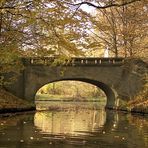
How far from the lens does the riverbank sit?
94.0 ft

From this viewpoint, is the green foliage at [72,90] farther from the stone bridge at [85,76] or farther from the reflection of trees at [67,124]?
the reflection of trees at [67,124]

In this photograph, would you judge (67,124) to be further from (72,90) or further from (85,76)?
(72,90)

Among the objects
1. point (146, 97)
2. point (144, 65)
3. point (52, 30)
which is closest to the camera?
point (52, 30)

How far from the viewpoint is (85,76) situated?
124 feet

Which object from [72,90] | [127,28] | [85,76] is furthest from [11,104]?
[72,90]

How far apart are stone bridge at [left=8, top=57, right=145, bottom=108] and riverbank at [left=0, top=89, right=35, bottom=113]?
188cm

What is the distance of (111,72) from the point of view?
38.2m

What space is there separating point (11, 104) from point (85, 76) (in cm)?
915

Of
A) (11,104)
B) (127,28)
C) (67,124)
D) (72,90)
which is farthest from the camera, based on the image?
(72,90)

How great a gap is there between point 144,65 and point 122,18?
6687 mm

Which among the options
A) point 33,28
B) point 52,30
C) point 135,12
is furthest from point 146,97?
point 52,30

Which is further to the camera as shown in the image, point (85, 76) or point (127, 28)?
point (127, 28)

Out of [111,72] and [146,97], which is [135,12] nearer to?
[111,72]

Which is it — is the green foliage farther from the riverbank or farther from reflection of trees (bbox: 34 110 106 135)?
reflection of trees (bbox: 34 110 106 135)
